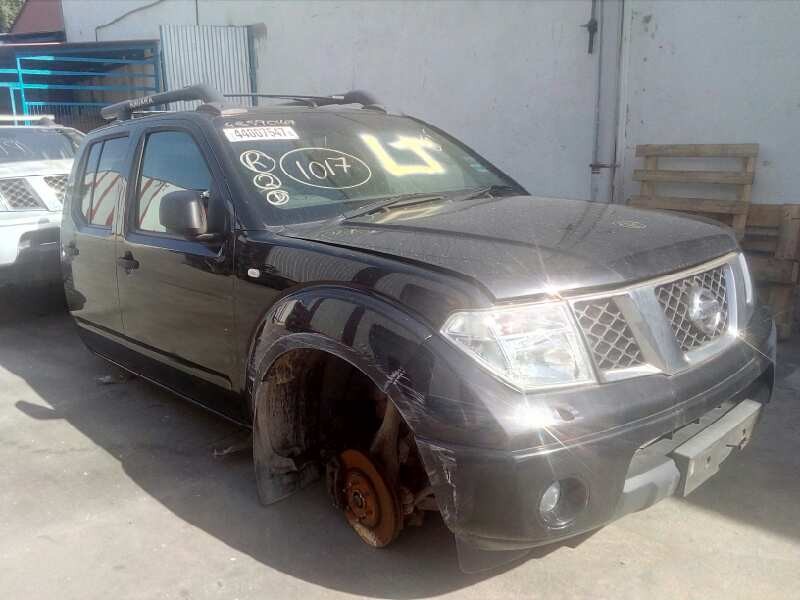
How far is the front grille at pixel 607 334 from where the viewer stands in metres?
2.13

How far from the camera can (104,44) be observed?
12305 mm

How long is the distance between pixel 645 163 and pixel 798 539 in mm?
4263

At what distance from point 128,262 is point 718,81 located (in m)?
4.91

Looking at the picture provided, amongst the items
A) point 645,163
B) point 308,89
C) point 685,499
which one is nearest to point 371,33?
point 308,89

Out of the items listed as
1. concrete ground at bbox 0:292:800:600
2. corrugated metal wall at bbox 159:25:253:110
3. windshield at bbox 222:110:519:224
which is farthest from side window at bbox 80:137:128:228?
corrugated metal wall at bbox 159:25:253:110

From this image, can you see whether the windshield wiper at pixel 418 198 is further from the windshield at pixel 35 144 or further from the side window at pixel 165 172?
the windshield at pixel 35 144

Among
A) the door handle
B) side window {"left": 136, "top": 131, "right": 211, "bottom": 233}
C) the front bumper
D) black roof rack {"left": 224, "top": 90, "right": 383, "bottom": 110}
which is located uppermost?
black roof rack {"left": 224, "top": 90, "right": 383, "bottom": 110}

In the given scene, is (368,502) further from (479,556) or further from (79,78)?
(79,78)

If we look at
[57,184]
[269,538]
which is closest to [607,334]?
[269,538]

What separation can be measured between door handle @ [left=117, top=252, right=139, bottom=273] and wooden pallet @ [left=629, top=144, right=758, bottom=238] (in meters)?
4.34

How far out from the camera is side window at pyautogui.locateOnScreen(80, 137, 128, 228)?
3.85 metres

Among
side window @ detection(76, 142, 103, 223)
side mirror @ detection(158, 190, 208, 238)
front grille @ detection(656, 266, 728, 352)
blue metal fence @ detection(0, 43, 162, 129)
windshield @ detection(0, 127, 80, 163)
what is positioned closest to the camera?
front grille @ detection(656, 266, 728, 352)

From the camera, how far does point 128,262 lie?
3604 mm

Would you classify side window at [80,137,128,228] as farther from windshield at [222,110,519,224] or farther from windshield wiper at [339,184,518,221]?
windshield wiper at [339,184,518,221]
